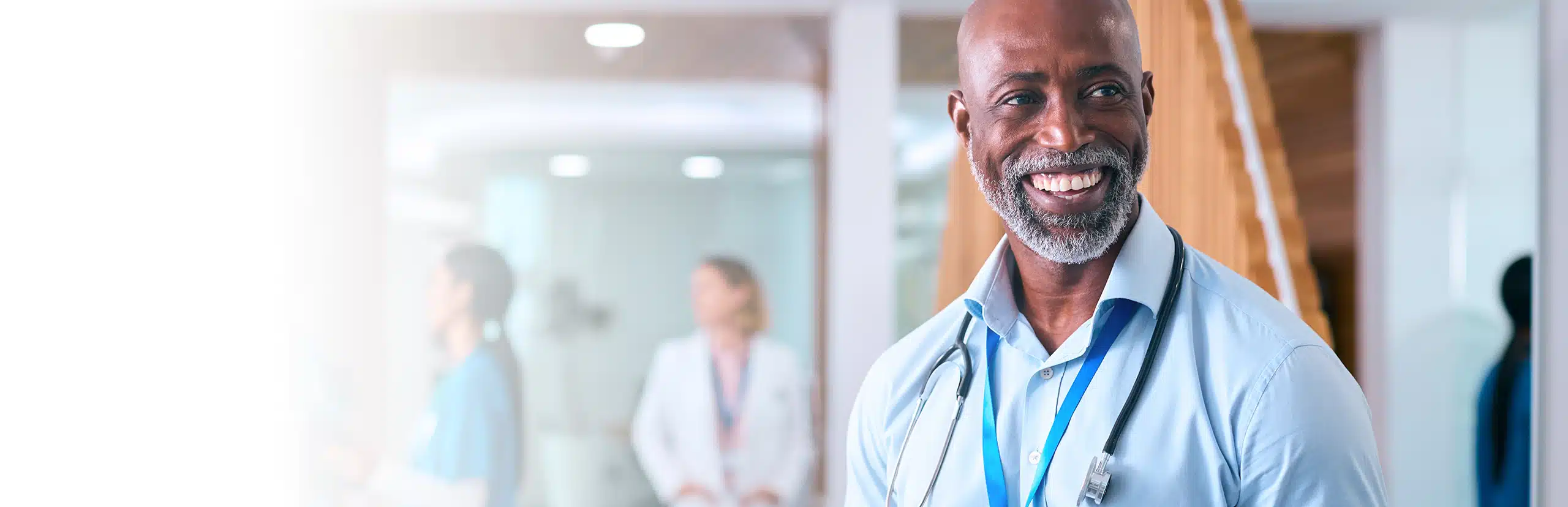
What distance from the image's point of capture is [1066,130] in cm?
88

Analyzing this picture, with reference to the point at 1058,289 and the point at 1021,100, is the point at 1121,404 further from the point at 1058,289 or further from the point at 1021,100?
the point at 1021,100

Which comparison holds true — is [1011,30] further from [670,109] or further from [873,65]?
[670,109]

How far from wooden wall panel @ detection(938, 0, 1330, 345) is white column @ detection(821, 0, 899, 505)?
1013 millimetres

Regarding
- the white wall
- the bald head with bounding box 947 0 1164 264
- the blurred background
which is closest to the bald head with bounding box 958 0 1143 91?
the bald head with bounding box 947 0 1164 264

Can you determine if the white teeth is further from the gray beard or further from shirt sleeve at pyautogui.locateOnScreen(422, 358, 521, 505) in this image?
shirt sleeve at pyautogui.locateOnScreen(422, 358, 521, 505)

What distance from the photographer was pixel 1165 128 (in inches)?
45.6

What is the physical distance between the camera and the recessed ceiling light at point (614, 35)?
2.38 meters

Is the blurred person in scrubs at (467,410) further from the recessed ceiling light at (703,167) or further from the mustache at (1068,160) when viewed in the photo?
the mustache at (1068,160)

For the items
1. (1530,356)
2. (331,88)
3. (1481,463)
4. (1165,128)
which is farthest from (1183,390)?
(331,88)

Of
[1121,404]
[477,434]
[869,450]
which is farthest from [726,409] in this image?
[1121,404]

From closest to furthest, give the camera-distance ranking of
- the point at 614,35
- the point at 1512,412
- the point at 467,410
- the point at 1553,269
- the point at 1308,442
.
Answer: the point at 1308,442
the point at 1553,269
the point at 1512,412
the point at 467,410
the point at 614,35

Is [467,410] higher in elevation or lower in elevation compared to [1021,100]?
lower

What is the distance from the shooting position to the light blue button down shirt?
0.81 m

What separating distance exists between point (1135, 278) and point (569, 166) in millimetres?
1859
